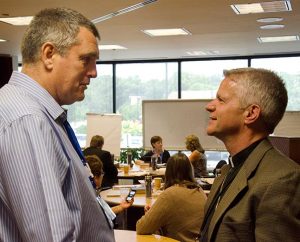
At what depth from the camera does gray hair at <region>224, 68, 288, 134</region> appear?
5.39ft

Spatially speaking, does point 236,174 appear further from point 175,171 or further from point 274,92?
point 175,171

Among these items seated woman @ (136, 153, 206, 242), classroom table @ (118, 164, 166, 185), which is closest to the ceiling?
classroom table @ (118, 164, 166, 185)

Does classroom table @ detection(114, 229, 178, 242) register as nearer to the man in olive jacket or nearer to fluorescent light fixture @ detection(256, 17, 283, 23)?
the man in olive jacket

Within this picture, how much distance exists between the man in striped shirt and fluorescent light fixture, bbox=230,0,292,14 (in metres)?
4.55

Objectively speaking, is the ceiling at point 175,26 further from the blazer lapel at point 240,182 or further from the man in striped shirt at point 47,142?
the man in striped shirt at point 47,142

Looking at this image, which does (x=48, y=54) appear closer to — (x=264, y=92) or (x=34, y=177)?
(x=34, y=177)

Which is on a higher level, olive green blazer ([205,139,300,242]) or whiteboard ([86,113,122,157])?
olive green blazer ([205,139,300,242])

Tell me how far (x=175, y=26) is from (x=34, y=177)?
6.03 metres

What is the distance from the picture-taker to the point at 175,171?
3.66 m

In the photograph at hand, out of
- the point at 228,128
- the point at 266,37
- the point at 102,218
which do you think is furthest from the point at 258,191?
the point at 266,37

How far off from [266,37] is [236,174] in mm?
6674

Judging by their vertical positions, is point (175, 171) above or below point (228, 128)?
below

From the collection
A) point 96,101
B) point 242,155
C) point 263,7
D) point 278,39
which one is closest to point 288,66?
point 278,39

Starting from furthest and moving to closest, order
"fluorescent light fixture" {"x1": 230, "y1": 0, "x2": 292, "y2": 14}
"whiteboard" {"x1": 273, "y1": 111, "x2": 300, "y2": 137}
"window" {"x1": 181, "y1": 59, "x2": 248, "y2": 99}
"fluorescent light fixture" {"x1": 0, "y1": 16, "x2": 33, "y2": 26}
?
"window" {"x1": 181, "y1": 59, "x2": 248, "y2": 99} → "whiteboard" {"x1": 273, "y1": 111, "x2": 300, "y2": 137} → "fluorescent light fixture" {"x1": 0, "y1": 16, "x2": 33, "y2": 26} → "fluorescent light fixture" {"x1": 230, "y1": 0, "x2": 292, "y2": 14}
